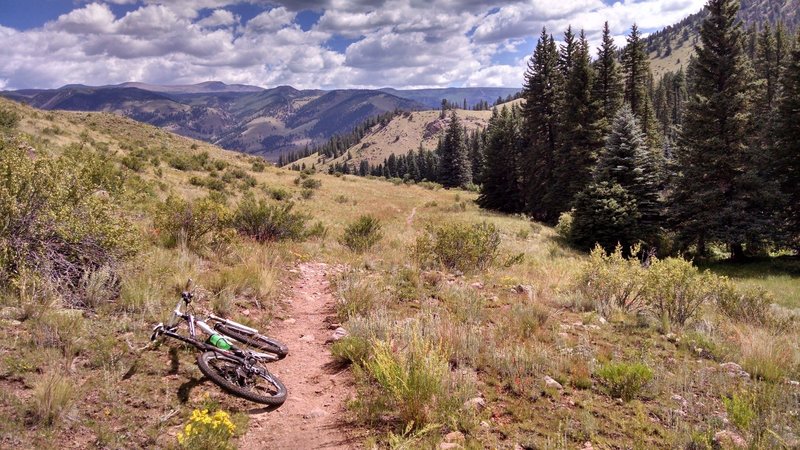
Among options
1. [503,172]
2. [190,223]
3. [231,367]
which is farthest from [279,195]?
[503,172]

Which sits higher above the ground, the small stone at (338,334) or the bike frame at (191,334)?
the bike frame at (191,334)

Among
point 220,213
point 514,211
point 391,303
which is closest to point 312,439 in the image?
point 391,303

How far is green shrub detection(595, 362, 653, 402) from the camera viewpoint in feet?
15.8

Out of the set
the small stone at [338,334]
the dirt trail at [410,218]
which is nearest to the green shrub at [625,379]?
the small stone at [338,334]

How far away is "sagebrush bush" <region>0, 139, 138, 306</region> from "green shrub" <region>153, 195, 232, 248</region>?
2417mm

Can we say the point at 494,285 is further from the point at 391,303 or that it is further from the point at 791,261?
the point at 791,261

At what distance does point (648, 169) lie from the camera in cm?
2527

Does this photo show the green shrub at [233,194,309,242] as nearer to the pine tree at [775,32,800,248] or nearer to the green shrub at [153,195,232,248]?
the green shrub at [153,195,232,248]

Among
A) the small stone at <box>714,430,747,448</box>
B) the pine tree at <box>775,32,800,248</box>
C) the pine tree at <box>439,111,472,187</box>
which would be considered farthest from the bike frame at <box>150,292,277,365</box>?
the pine tree at <box>439,111,472,187</box>

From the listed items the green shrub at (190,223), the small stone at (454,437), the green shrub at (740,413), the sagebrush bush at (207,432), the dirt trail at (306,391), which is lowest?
the dirt trail at (306,391)

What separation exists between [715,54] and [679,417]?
2691cm

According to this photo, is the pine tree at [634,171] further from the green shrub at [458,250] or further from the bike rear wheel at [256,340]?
the bike rear wheel at [256,340]

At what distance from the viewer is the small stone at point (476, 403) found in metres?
4.40

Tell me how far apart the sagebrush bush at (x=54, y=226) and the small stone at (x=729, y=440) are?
7277mm
